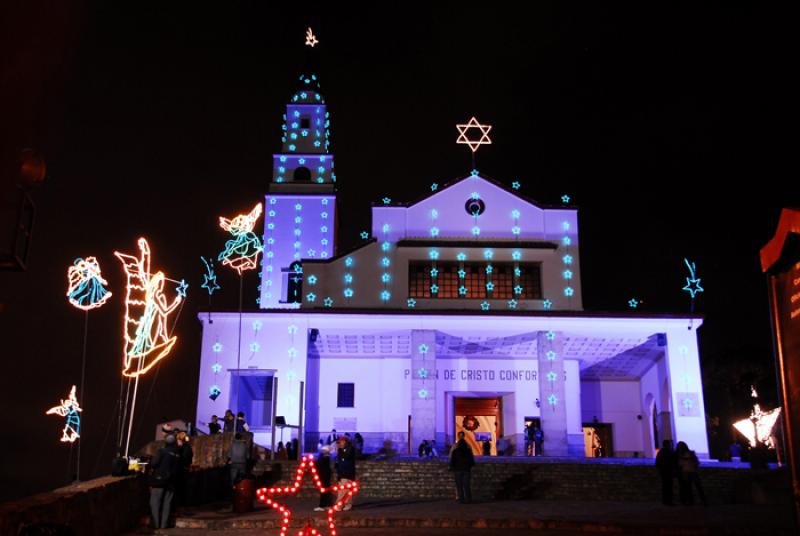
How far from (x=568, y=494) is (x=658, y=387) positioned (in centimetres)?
1312

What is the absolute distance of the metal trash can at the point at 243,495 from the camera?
14.8 metres

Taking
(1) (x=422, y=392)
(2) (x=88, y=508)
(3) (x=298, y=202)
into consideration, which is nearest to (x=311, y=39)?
(3) (x=298, y=202)

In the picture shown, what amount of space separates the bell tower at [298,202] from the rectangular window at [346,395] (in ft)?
13.5

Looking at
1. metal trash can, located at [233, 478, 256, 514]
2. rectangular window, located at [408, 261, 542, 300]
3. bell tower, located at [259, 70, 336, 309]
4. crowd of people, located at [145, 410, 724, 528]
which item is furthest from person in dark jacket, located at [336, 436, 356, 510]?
bell tower, located at [259, 70, 336, 309]

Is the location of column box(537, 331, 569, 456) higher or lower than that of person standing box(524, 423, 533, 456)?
higher

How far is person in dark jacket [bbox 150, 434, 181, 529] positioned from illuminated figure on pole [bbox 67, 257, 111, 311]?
33.4 ft

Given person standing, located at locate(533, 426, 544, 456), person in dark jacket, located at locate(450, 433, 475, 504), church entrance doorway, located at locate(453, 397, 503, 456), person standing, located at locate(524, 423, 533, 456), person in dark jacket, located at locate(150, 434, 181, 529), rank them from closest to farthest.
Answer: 1. person in dark jacket, located at locate(150, 434, 181, 529)
2. person in dark jacket, located at locate(450, 433, 475, 504)
3. person standing, located at locate(533, 426, 544, 456)
4. person standing, located at locate(524, 423, 533, 456)
5. church entrance doorway, located at locate(453, 397, 503, 456)

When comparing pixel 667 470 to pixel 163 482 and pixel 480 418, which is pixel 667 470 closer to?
pixel 163 482

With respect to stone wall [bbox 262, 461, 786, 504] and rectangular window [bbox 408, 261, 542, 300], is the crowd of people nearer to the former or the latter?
stone wall [bbox 262, 461, 786, 504]

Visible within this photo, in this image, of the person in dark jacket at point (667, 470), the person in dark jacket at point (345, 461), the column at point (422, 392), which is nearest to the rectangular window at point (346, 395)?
the column at point (422, 392)

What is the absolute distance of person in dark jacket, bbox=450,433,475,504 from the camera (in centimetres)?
1653

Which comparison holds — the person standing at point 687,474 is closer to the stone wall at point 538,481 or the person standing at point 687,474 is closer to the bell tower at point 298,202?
the stone wall at point 538,481

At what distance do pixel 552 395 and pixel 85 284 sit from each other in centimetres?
1581

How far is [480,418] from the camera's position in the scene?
32.4m
